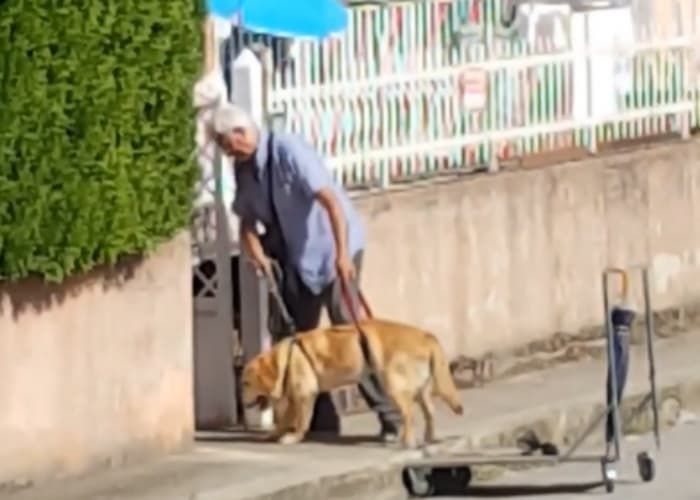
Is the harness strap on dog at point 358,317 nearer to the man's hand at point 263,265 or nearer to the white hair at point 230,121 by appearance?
the man's hand at point 263,265

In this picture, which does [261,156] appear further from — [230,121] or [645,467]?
[645,467]

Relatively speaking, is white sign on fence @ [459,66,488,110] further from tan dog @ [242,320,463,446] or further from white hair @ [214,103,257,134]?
tan dog @ [242,320,463,446]

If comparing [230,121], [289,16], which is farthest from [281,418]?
[289,16]

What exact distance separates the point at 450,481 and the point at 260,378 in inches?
38.3

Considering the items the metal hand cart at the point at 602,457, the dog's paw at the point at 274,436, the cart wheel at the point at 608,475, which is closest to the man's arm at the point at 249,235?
the dog's paw at the point at 274,436

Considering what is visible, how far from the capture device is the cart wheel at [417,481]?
36.8ft

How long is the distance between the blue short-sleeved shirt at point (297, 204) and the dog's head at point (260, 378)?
0.51 m

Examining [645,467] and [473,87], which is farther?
[473,87]

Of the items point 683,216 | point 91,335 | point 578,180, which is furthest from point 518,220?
point 91,335

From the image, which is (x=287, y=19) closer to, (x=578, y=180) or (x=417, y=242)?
(x=417, y=242)

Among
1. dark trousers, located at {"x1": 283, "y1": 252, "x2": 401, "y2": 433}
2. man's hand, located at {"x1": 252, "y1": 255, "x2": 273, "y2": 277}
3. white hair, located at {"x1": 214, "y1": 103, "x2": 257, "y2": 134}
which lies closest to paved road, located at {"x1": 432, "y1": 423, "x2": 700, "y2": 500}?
dark trousers, located at {"x1": 283, "y1": 252, "x2": 401, "y2": 433}

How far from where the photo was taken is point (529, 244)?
1420 cm

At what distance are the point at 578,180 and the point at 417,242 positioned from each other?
160cm

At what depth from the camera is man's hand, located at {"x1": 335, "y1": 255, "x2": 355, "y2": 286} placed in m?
11.5
